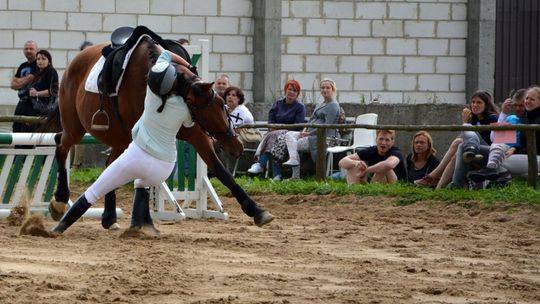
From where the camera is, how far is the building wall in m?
20.0

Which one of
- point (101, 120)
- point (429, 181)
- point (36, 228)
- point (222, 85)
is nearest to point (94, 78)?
point (101, 120)

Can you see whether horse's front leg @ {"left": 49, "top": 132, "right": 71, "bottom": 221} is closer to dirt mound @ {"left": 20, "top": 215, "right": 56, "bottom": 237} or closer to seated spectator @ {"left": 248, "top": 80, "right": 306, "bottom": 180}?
dirt mound @ {"left": 20, "top": 215, "right": 56, "bottom": 237}

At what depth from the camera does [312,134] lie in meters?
17.8

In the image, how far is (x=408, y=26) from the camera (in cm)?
2116

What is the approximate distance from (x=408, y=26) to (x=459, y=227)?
893cm

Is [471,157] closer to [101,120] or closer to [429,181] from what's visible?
[429,181]

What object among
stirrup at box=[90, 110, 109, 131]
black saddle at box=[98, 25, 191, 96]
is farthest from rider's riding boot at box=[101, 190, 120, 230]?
black saddle at box=[98, 25, 191, 96]

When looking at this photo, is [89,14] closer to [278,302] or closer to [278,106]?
[278,106]

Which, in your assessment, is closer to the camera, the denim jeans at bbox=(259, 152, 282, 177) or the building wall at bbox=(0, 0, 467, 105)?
the denim jeans at bbox=(259, 152, 282, 177)

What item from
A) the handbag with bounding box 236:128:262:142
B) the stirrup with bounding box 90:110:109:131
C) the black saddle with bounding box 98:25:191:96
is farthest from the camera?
the handbag with bounding box 236:128:262:142

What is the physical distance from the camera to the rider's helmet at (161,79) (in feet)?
34.5

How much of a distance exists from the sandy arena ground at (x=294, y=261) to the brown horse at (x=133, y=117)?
12.9 inches

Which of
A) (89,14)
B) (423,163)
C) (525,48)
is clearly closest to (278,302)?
(423,163)

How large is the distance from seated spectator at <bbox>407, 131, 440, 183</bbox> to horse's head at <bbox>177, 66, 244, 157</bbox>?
4.78 m
